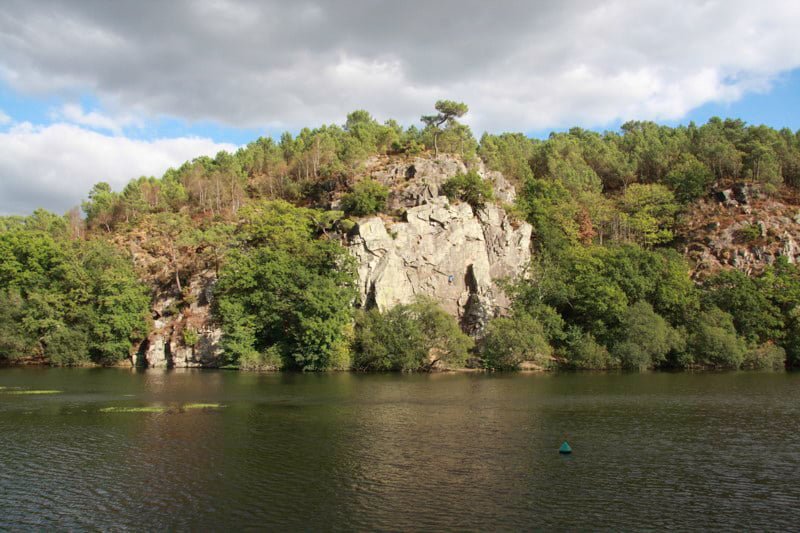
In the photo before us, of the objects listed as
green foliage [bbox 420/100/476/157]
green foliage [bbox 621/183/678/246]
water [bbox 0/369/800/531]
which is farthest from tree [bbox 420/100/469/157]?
water [bbox 0/369/800/531]

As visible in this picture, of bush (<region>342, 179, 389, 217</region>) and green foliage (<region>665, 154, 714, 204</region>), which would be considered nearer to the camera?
bush (<region>342, 179, 389, 217</region>)

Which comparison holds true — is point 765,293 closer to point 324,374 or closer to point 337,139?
point 324,374

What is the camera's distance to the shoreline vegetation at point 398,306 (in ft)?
286

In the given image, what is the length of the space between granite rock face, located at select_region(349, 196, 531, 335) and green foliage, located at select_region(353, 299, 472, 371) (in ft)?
21.2

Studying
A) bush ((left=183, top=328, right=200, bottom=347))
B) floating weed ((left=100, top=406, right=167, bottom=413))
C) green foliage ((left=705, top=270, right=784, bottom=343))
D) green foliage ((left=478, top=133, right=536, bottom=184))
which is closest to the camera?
floating weed ((left=100, top=406, right=167, bottom=413))

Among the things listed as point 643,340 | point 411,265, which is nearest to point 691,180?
point 643,340

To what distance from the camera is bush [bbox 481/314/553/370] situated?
86250 mm

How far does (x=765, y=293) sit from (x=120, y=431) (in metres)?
96.6

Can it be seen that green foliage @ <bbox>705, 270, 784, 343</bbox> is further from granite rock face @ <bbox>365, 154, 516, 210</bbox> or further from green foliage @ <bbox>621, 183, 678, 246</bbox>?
granite rock face @ <bbox>365, 154, 516, 210</bbox>

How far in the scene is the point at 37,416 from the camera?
43625mm

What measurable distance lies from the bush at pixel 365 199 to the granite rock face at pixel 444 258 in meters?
3.94

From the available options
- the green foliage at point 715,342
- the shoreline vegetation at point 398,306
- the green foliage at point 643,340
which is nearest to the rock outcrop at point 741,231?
the shoreline vegetation at point 398,306

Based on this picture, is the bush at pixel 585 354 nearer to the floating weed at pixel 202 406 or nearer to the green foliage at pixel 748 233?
the green foliage at pixel 748 233

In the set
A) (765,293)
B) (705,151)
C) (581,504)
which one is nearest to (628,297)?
(765,293)
